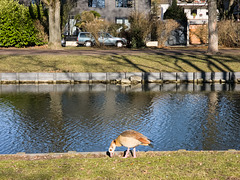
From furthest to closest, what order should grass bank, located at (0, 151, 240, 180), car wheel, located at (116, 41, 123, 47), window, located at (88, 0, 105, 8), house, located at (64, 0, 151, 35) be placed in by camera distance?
window, located at (88, 0, 105, 8)
house, located at (64, 0, 151, 35)
car wheel, located at (116, 41, 123, 47)
grass bank, located at (0, 151, 240, 180)

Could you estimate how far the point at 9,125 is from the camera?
41.8 ft

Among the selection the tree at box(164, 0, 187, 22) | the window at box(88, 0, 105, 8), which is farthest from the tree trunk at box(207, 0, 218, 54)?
the window at box(88, 0, 105, 8)

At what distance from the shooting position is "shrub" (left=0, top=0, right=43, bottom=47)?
115ft

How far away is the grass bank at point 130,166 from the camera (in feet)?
21.2

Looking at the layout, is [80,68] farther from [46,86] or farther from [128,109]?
[128,109]

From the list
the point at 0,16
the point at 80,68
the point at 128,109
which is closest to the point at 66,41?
the point at 0,16

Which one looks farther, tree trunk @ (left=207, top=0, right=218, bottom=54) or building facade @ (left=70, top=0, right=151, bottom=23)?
building facade @ (left=70, top=0, right=151, bottom=23)

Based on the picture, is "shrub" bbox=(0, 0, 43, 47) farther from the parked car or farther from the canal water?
the canal water

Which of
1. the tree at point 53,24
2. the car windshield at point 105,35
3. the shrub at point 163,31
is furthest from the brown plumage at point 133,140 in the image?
the shrub at point 163,31

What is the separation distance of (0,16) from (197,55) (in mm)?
17833

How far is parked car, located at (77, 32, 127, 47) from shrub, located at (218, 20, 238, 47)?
9.41m

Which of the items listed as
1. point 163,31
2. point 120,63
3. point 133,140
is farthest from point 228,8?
point 133,140

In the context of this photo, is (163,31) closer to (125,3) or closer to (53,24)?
(53,24)

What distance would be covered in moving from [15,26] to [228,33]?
19.2 metres
